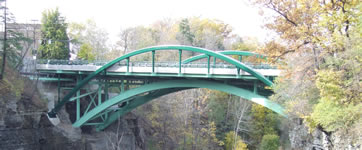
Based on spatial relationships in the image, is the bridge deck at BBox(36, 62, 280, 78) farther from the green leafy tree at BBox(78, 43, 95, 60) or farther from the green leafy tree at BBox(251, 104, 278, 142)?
the green leafy tree at BBox(251, 104, 278, 142)

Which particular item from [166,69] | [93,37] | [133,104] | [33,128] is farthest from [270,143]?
[93,37]

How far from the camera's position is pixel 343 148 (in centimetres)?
959

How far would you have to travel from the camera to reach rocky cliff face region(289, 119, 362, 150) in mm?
9180

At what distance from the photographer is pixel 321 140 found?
12.6 metres

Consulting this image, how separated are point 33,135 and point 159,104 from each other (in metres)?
10.1

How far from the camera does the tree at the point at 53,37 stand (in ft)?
71.2

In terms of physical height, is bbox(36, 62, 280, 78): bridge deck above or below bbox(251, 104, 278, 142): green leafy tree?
above

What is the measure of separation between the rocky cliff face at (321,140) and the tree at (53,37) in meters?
16.0

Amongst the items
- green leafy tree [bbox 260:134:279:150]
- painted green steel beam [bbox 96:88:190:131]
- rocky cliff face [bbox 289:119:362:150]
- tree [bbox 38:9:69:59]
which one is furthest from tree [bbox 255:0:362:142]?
tree [bbox 38:9:69:59]

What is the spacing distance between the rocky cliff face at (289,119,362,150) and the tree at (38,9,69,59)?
1601 centimetres

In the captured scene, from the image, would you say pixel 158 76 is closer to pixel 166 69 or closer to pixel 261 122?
pixel 166 69

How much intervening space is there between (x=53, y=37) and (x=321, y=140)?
61.1 feet

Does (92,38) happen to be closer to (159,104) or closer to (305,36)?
(159,104)

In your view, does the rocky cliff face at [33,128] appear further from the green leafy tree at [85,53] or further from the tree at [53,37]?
the green leafy tree at [85,53]
